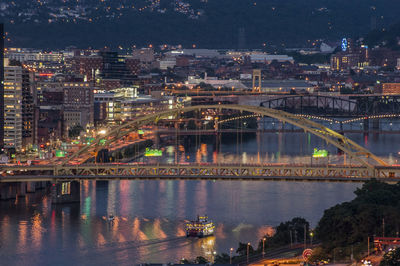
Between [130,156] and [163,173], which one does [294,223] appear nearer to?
[163,173]

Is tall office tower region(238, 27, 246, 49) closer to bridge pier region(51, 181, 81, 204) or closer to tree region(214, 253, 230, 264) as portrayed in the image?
bridge pier region(51, 181, 81, 204)

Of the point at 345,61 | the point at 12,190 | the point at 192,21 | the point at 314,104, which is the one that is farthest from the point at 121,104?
the point at 192,21

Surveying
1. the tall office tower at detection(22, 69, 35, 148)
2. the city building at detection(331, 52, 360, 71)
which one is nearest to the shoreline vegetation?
the tall office tower at detection(22, 69, 35, 148)

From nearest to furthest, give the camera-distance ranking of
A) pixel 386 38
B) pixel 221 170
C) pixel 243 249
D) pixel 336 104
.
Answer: pixel 243 249 → pixel 221 170 → pixel 336 104 → pixel 386 38

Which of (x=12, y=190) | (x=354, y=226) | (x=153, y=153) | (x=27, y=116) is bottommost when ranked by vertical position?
(x=354, y=226)

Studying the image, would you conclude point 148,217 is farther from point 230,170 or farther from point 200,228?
point 230,170

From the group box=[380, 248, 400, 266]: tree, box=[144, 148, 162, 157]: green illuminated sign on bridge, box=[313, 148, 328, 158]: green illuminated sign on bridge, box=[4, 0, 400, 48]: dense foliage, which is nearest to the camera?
box=[380, 248, 400, 266]: tree

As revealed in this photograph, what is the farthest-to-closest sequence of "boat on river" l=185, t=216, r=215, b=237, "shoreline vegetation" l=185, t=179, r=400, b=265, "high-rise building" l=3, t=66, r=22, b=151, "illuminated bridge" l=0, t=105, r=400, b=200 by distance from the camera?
"high-rise building" l=3, t=66, r=22, b=151 → "illuminated bridge" l=0, t=105, r=400, b=200 → "boat on river" l=185, t=216, r=215, b=237 → "shoreline vegetation" l=185, t=179, r=400, b=265
